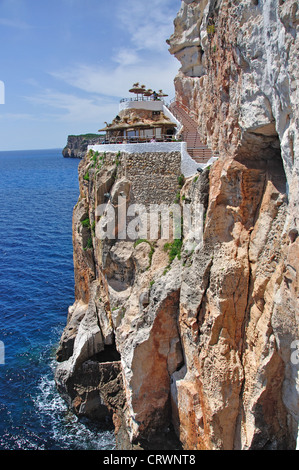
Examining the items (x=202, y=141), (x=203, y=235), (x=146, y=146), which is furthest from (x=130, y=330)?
(x=202, y=141)

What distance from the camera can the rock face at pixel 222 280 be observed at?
12.6m

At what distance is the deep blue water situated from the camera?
22.5m

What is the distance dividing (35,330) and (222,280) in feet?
73.8

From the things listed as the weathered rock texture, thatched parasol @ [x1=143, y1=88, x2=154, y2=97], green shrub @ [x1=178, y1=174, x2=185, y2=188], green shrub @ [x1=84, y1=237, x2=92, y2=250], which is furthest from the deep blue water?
thatched parasol @ [x1=143, y1=88, x2=154, y2=97]

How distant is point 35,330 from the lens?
3247 centimetres

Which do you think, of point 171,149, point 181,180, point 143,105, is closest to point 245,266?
point 181,180

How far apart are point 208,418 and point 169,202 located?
12.2 m

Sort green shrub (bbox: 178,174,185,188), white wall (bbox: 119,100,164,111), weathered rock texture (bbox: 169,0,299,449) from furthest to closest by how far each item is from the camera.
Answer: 1. white wall (bbox: 119,100,164,111)
2. green shrub (bbox: 178,174,185,188)
3. weathered rock texture (bbox: 169,0,299,449)

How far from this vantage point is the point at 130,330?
20672 millimetres

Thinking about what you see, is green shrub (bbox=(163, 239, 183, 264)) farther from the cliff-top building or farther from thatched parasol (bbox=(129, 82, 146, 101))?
thatched parasol (bbox=(129, 82, 146, 101))

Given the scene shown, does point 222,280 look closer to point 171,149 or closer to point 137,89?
point 171,149

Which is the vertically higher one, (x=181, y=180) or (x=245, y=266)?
(x=181, y=180)

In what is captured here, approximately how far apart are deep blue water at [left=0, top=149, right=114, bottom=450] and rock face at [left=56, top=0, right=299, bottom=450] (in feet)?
6.08
